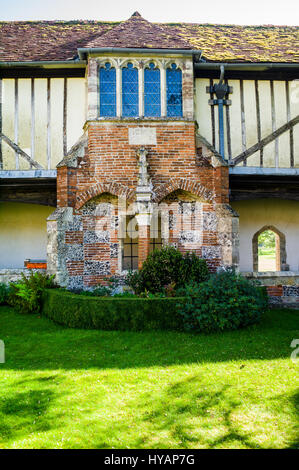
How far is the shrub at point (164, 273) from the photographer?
312 inches

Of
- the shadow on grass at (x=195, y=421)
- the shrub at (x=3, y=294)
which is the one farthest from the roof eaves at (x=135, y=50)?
the shadow on grass at (x=195, y=421)

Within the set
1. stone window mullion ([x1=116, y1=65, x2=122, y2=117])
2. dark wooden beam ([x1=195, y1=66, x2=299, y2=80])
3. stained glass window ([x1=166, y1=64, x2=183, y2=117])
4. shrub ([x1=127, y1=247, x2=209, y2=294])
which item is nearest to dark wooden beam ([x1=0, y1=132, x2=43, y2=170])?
stone window mullion ([x1=116, y1=65, x2=122, y2=117])

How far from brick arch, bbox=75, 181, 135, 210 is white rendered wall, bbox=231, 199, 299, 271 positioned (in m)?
5.49

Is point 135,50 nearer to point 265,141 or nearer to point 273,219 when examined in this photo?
point 265,141

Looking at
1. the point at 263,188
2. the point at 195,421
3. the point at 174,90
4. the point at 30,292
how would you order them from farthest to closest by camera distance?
the point at 263,188, the point at 174,90, the point at 30,292, the point at 195,421

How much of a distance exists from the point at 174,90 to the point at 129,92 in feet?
3.95

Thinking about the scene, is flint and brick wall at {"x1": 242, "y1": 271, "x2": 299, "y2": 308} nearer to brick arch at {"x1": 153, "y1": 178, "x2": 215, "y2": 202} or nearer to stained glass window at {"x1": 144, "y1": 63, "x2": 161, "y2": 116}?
brick arch at {"x1": 153, "y1": 178, "x2": 215, "y2": 202}

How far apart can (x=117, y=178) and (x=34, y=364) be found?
5.22 m

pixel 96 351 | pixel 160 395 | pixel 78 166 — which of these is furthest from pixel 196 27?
pixel 160 395

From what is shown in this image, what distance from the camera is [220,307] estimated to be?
22.0ft

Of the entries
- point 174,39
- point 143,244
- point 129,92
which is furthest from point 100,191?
point 174,39

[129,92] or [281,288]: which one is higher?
[129,92]

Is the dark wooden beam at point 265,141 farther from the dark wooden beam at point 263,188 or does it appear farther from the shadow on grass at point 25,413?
the shadow on grass at point 25,413
